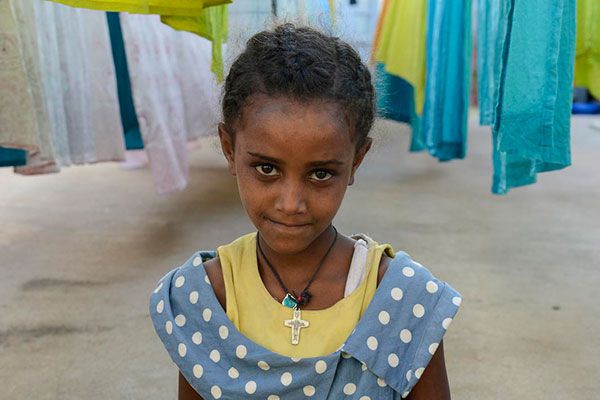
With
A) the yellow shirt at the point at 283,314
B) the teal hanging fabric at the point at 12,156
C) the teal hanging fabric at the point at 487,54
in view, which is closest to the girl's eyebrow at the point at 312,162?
the yellow shirt at the point at 283,314

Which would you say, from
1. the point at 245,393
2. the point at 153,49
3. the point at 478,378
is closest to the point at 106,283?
the point at 153,49

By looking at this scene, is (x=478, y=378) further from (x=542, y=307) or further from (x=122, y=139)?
(x=122, y=139)

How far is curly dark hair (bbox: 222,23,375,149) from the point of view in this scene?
3.47 feet

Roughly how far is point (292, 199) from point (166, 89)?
1989mm

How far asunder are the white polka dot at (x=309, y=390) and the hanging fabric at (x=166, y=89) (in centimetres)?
160

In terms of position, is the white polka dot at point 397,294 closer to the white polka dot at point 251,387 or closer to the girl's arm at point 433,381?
the girl's arm at point 433,381

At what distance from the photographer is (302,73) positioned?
3.47 feet

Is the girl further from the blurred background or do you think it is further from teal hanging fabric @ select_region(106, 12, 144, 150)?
teal hanging fabric @ select_region(106, 12, 144, 150)

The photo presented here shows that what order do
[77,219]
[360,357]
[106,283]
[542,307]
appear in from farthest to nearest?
1. [77,219]
2. [106,283]
3. [542,307]
4. [360,357]

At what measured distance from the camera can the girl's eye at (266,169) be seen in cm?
108

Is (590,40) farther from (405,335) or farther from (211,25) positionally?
(405,335)

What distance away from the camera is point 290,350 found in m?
1.15

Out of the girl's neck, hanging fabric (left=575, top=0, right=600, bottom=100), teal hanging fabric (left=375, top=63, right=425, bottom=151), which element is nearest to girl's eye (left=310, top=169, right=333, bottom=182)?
the girl's neck

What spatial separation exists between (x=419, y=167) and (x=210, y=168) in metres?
1.34
